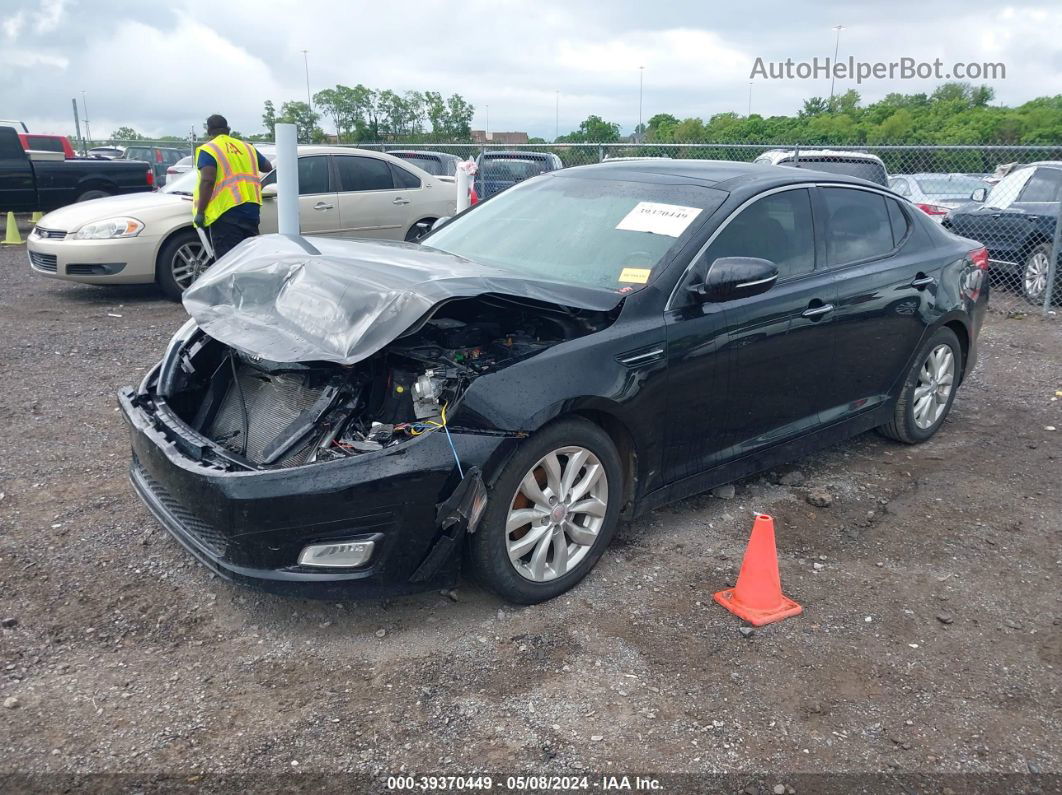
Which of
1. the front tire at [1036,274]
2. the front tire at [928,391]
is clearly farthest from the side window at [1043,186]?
the front tire at [928,391]

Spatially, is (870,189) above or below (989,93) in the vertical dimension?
below

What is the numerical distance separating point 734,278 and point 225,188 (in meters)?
5.78

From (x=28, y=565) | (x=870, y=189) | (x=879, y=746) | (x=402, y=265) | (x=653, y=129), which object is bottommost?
(x=879, y=746)

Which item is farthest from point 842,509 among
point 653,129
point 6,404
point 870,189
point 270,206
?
point 653,129

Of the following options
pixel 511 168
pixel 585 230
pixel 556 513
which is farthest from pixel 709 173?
pixel 511 168

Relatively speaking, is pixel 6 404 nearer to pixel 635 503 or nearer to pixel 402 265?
pixel 402 265

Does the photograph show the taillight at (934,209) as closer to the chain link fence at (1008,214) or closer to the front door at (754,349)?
the chain link fence at (1008,214)

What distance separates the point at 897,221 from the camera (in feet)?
16.7

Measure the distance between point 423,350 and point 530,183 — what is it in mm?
1880

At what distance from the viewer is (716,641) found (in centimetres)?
333

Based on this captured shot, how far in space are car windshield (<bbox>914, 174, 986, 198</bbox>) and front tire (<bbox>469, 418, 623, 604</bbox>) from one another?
1306 cm

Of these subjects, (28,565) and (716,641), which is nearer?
(716,641)

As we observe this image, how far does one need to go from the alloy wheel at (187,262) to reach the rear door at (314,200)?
0.74m

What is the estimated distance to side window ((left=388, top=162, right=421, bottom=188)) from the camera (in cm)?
1070
